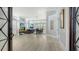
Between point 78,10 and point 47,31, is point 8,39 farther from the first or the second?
point 47,31

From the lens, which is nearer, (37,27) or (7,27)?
(7,27)

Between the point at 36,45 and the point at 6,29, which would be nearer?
the point at 6,29

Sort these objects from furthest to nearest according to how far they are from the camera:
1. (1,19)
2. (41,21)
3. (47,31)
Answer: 1. (41,21)
2. (47,31)
3. (1,19)

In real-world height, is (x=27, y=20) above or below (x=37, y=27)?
above

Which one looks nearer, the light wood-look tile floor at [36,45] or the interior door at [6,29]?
the interior door at [6,29]

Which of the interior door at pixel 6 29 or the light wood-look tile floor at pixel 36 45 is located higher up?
the interior door at pixel 6 29

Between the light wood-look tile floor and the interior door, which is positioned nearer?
the interior door

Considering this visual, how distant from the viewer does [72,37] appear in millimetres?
3271

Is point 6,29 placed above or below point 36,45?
above

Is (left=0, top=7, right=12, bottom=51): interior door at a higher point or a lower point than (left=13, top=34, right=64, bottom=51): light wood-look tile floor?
higher
